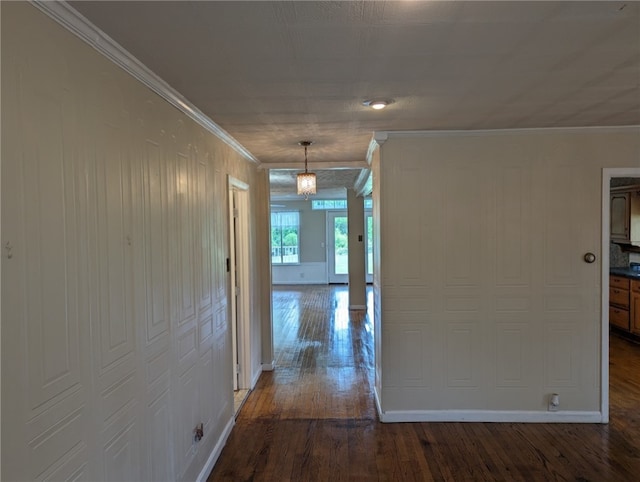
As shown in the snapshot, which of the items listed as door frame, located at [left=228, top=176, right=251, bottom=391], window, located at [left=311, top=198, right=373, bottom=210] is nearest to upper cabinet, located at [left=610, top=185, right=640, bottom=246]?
door frame, located at [left=228, top=176, right=251, bottom=391]

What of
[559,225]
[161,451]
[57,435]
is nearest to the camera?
[57,435]

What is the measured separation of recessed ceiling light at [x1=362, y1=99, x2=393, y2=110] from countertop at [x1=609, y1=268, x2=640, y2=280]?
4.83 meters

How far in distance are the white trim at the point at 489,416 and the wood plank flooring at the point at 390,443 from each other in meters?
0.05

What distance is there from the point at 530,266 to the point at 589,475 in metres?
1.46

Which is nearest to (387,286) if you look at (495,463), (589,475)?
(495,463)

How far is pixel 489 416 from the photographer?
128 inches

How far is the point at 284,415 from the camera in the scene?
136 inches

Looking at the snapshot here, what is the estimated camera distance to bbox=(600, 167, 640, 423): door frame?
312 cm

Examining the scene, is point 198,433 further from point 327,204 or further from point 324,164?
point 327,204

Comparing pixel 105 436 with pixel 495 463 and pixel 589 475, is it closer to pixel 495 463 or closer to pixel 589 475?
pixel 495 463

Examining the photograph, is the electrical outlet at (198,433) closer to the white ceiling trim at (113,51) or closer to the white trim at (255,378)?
the white trim at (255,378)

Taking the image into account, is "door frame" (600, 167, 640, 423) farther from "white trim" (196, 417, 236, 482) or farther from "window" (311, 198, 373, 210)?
"window" (311, 198, 373, 210)

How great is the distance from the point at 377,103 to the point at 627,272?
17.1ft

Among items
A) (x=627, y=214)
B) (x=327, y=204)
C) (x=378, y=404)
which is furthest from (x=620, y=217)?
(x=327, y=204)
